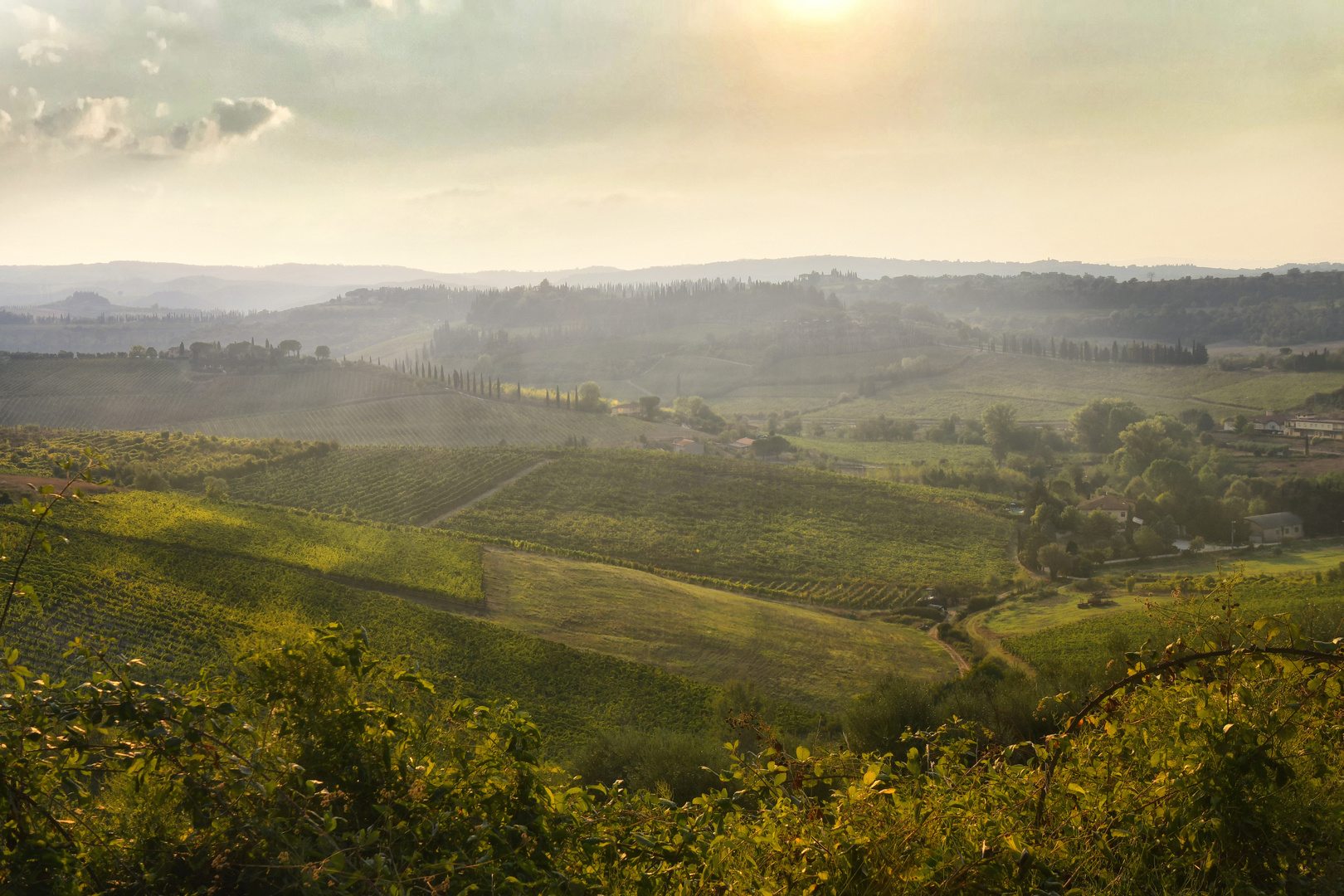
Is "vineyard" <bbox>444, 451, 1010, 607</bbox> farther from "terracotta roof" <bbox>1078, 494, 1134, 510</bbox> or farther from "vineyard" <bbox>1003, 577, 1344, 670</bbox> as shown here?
"vineyard" <bbox>1003, 577, 1344, 670</bbox>

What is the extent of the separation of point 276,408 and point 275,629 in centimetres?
8661

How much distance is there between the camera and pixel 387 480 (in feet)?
211

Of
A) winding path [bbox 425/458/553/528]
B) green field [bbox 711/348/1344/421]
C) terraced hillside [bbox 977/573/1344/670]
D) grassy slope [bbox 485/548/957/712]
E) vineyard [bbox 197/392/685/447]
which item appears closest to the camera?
terraced hillside [bbox 977/573/1344/670]

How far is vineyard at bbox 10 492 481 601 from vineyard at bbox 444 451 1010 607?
32.5 feet

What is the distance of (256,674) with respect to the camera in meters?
4.11

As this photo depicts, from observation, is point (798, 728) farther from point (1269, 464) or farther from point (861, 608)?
point (1269, 464)

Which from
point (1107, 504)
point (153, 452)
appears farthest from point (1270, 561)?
point (153, 452)

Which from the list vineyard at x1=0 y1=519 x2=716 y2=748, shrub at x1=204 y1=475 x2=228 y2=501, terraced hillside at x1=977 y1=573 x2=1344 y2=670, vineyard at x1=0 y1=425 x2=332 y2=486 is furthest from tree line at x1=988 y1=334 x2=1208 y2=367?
shrub at x1=204 y1=475 x2=228 y2=501

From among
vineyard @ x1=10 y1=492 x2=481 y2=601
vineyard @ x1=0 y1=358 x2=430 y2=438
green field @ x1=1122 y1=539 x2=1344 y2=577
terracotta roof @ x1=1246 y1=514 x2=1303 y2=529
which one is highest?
vineyard @ x1=0 y1=358 x2=430 y2=438

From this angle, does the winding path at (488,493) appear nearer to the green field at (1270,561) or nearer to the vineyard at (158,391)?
the vineyard at (158,391)

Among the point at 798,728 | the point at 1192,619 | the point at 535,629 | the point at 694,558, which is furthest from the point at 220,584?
the point at 1192,619

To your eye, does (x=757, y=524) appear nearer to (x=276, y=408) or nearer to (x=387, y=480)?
(x=387, y=480)

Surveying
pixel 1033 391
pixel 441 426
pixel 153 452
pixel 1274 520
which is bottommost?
pixel 1274 520

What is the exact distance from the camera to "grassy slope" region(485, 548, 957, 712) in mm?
33438
